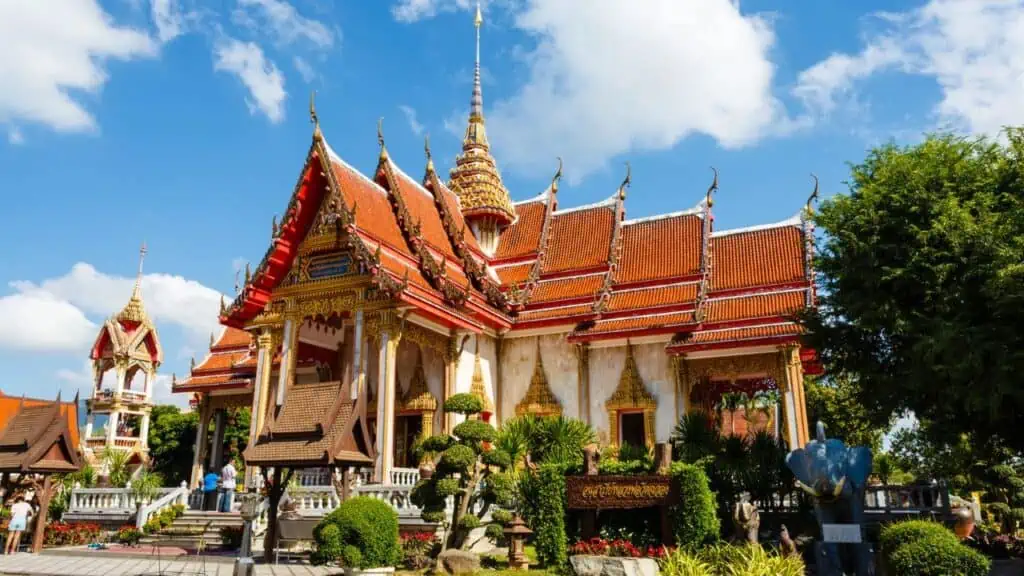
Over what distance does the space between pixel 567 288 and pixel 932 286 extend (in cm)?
933

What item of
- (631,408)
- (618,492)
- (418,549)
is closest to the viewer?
(618,492)

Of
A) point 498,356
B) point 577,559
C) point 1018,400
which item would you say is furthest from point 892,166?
point 498,356

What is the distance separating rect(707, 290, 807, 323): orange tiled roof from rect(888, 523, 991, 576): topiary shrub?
810 centimetres

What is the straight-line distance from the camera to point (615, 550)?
29.9ft

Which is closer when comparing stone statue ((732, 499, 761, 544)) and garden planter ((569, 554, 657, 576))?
garden planter ((569, 554, 657, 576))

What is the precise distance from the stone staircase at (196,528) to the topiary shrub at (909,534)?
9391 millimetres

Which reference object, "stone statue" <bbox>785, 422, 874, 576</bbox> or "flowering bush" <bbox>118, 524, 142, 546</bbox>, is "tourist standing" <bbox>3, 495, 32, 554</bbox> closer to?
"flowering bush" <bbox>118, 524, 142, 546</bbox>

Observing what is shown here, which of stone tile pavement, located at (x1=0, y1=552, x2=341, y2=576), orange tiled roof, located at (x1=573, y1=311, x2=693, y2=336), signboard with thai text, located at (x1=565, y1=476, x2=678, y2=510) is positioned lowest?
stone tile pavement, located at (x1=0, y1=552, x2=341, y2=576)

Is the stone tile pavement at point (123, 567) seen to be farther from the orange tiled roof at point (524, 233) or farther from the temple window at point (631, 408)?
the orange tiled roof at point (524, 233)

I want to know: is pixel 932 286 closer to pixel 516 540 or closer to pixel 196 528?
pixel 516 540

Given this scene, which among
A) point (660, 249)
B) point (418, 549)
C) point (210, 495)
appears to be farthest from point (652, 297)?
point (210, 495)

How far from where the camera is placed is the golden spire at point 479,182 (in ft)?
67.4

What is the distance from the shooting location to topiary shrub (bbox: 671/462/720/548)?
8938 mm

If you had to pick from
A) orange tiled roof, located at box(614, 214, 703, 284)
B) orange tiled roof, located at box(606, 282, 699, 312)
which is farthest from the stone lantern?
orange tiled roof, located at box(614, 214, 703, 284)
